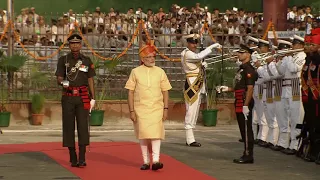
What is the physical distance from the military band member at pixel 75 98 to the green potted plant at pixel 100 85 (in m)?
7.79

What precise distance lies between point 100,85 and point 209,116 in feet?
9.32

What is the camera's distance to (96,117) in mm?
23438

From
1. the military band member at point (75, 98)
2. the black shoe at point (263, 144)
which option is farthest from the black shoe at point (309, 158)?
the military band member at point (75, 98)

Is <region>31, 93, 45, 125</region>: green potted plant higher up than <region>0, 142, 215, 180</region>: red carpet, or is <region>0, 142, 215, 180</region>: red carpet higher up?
<region>31, 93, 45, 125</region>: green potted plant

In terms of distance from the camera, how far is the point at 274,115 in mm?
18500

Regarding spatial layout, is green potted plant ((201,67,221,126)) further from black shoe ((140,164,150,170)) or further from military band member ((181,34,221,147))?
black shoe ((140,164,150,170))

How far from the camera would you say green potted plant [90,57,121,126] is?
23438mm

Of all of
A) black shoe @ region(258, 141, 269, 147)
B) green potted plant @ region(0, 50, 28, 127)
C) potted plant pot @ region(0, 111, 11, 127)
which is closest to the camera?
black shoe @ region(258, 141, 269, 147)

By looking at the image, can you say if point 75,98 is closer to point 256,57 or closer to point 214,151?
point 214,151

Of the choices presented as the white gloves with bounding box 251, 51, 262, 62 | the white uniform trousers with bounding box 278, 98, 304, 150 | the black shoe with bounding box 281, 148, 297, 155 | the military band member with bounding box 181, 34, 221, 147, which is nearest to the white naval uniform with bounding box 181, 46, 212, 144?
the military band member with bounding box 181, 34, 221, 147

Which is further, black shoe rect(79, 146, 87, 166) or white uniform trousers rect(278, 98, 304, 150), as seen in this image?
white uniform trousers rect(278, 98, 304, 150)

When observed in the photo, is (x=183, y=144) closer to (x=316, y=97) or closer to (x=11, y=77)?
(x=316, y=97)

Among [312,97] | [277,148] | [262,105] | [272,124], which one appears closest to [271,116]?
[272,124]

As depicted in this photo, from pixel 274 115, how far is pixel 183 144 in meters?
1.88
